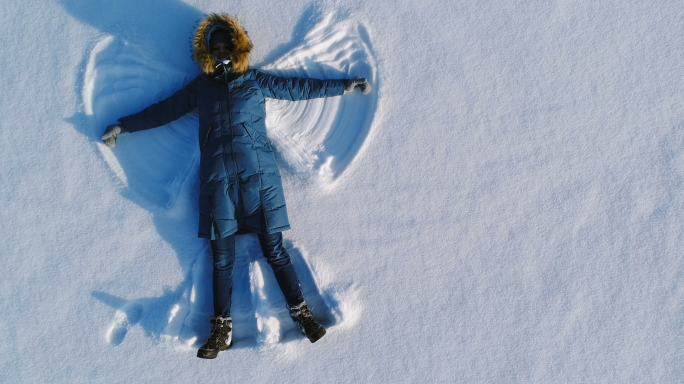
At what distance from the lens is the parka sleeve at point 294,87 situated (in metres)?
2.38

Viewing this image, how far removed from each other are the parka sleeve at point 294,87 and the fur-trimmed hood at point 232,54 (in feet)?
0.38

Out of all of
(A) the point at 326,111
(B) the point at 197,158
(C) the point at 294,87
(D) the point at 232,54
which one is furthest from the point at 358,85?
(B) the point at 197,158

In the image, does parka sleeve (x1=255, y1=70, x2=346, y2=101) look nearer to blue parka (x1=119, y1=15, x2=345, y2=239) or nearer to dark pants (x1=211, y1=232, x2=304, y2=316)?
blue parka (x1=119, y1=15, x2=345, y2=239)

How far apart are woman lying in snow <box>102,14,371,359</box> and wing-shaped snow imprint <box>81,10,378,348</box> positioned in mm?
132

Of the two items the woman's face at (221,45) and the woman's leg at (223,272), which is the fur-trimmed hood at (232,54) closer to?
the woman's face at (221,45)

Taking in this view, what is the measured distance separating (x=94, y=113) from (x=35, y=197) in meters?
0.54

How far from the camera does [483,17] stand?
8.44 ft

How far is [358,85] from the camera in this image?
2.48m

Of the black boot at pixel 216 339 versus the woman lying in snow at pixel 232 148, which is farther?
the black boot at pixel 216 339

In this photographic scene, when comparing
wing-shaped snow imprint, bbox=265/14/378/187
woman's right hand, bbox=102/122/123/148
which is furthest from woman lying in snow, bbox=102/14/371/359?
wing-shaped snow imprint, bbox=265/14/378/187

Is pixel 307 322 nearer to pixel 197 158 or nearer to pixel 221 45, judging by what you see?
pixel 197 158

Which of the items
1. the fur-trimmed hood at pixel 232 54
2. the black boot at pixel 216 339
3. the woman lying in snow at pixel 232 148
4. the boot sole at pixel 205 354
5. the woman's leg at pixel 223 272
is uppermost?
the fur-trimmed hood at pixel 232 54

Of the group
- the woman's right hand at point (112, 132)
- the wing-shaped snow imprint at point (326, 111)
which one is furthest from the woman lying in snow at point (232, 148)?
the wing-shaped snow imprint at point (326, 111)

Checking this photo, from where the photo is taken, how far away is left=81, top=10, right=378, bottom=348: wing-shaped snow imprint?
2551mm
